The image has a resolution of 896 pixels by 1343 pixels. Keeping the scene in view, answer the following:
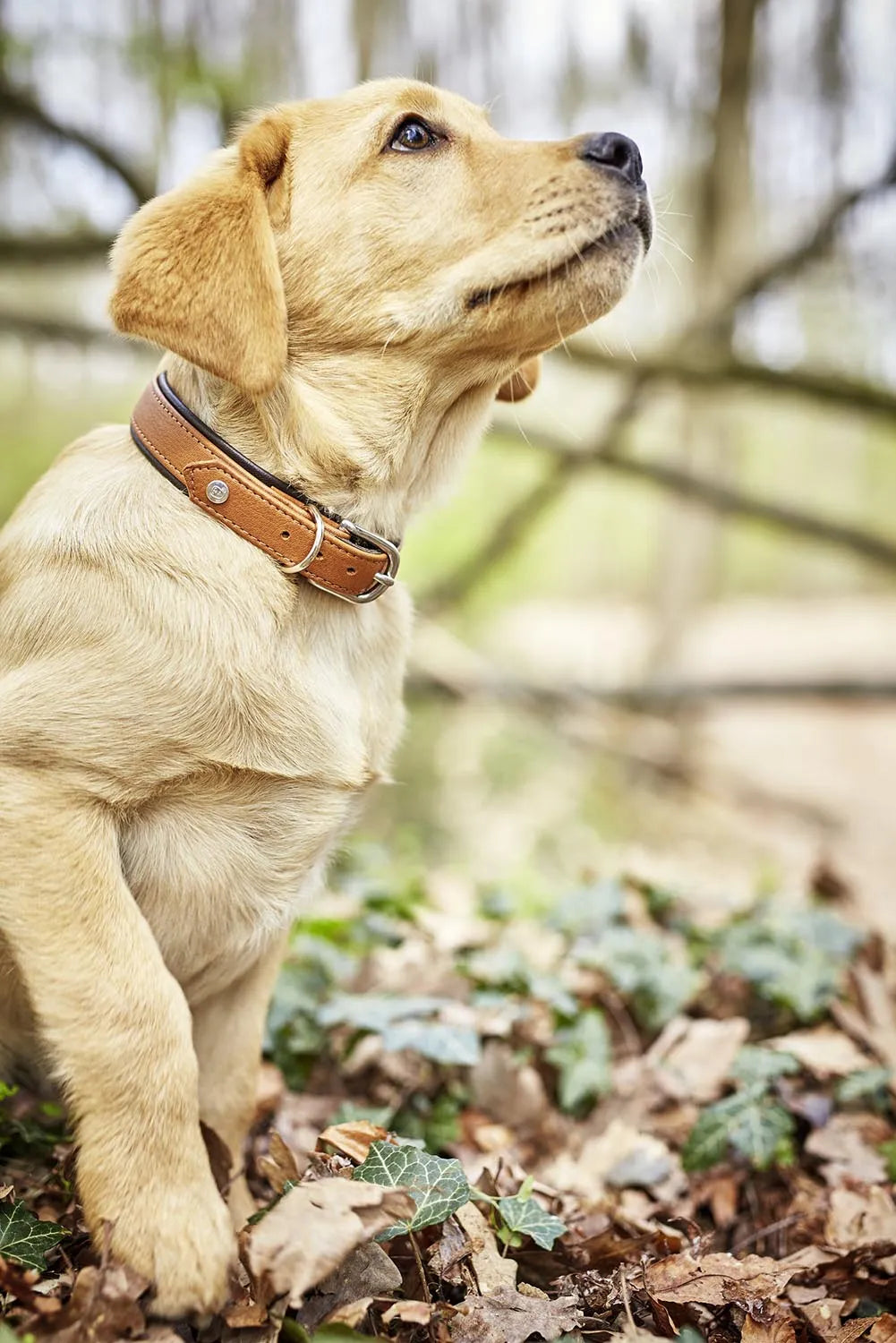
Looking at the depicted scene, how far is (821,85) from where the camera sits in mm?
6164

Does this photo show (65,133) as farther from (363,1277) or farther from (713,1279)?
(713,1279)

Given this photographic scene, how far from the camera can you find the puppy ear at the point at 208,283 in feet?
6.77

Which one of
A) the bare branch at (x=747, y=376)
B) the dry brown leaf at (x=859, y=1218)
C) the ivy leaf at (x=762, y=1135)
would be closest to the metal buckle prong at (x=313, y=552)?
the ivy leaf at (x=762, y=1135)

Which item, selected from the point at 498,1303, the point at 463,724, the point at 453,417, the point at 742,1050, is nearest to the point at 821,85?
the point at 463,724

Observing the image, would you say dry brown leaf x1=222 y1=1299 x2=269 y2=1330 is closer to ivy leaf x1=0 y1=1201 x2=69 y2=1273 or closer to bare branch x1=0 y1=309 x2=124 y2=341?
ivy leaf x1=0 y1=1201 x2=69 y2=1273

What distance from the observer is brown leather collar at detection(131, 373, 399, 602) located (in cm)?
210

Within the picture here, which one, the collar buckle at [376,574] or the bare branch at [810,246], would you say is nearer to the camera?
the collar buckle at [376,574]

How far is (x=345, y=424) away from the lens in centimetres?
Result: 227

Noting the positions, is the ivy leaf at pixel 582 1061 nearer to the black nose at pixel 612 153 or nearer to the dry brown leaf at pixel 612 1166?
the dry brown leaf at pixel 612 1166

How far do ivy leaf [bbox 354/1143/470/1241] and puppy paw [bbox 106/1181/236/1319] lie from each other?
264mm

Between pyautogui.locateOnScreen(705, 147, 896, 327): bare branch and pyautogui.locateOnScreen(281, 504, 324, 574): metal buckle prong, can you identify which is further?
pyautogui.locateOnScreen(705, 147, 896, 327): bare branch

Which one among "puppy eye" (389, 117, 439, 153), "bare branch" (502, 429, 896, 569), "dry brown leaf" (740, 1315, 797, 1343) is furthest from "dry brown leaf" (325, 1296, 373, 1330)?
"bare branch" (502, 429, 896, 569)

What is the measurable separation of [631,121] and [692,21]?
0.65 metres

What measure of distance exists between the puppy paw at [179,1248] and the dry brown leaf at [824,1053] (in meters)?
1.67
